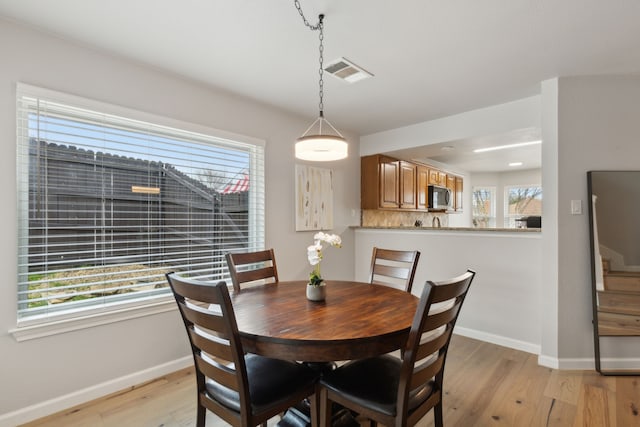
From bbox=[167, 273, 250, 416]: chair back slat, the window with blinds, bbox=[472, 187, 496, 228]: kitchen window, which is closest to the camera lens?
bbox=[167, 273, 250, 416]: chair back slat

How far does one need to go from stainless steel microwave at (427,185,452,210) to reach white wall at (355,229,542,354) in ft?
5.48

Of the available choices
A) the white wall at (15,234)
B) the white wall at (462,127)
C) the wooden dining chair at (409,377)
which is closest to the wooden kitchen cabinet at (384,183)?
the white wall at (462,127)

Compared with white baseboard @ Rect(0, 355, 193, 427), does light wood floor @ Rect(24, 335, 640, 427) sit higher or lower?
lower

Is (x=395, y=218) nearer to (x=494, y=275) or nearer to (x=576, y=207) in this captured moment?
(x=494, y=275)

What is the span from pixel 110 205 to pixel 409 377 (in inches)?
88.8

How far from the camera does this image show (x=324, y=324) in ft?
4.62

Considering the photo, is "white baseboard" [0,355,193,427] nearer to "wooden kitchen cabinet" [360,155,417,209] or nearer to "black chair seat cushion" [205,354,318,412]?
"black chair seat cushion" [205,354,318,412]

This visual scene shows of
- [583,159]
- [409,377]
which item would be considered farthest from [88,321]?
[583,159]

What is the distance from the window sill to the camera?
1.91 meters

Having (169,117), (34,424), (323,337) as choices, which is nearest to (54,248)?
(34,424)

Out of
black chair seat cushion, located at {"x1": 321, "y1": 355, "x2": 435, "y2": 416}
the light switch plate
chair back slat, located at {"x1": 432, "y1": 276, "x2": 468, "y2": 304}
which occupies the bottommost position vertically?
black chair seat cushion, located at {"x1": 321, "y1": 355, "x2": 435, "y2": 416}

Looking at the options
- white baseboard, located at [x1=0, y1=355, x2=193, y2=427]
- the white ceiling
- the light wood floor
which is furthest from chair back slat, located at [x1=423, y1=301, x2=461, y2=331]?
white baseboard, located at [x1=0, y1=355, x2=193, y2=427]

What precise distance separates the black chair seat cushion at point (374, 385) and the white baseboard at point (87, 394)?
163 cm

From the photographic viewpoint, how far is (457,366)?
2.64m
